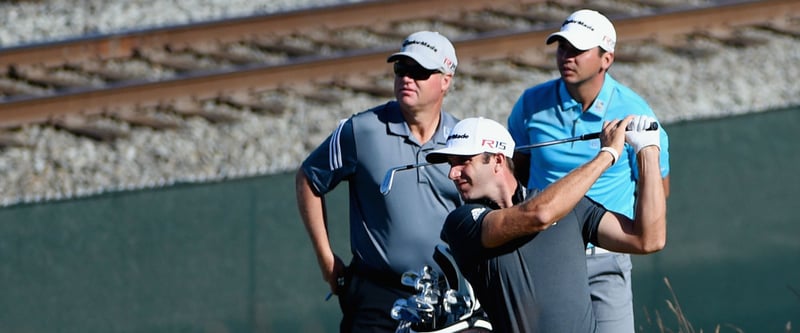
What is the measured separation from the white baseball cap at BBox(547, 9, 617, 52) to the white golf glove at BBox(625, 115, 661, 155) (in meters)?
1.03

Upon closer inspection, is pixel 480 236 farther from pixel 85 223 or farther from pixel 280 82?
pixel 280 82

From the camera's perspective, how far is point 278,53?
11125 millimetres

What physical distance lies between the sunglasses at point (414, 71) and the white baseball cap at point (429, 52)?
0.03 meters

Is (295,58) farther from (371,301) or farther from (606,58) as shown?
(371,301)

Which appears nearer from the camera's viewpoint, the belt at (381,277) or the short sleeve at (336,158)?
the belt at (381,277)

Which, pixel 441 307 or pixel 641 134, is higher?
pixel 641 134

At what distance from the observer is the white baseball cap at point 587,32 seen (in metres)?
5.20

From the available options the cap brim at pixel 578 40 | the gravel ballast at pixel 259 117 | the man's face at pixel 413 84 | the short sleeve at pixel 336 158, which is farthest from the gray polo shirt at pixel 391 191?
the gravel ballast at pixel 259 117

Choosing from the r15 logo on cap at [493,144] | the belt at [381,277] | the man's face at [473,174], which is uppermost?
the r15 logo on cap at [493,144]

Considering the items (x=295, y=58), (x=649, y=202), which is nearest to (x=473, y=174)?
(x=649, y=202)

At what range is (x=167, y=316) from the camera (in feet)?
23.2

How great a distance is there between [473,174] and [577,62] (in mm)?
1278

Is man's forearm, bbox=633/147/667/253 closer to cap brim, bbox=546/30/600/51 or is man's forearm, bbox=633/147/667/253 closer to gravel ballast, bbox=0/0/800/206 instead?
cap brim, bbox=546/30/600/51

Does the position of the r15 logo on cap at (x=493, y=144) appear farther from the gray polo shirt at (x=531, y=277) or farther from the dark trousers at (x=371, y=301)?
the dark trousers at (x=371, y=301)
